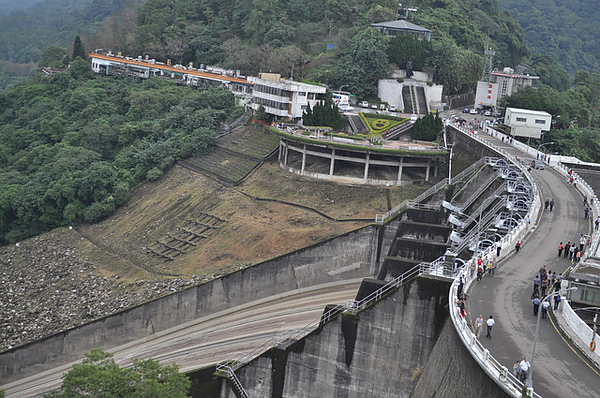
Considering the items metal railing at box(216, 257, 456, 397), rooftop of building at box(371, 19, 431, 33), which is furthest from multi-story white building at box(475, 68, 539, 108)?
metal railing at box(216, 257, 456, 397)

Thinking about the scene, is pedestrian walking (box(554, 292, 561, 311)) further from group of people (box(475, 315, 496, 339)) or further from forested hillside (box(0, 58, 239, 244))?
forested hillside (box(0, 58, 239, 244))

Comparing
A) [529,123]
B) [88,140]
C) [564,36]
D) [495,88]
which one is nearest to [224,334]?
[529,123]

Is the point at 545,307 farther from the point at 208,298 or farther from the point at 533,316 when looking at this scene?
the point at 208,298

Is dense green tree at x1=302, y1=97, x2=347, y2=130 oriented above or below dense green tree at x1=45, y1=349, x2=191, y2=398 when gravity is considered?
above

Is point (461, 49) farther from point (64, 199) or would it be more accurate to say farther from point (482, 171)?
point (64, 199)

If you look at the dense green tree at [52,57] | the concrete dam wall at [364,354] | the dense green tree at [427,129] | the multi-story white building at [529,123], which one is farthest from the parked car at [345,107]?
the dense green tree at [52,57]

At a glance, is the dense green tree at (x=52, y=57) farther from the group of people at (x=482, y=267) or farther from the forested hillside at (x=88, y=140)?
the group of people at (x=482, y=267)
